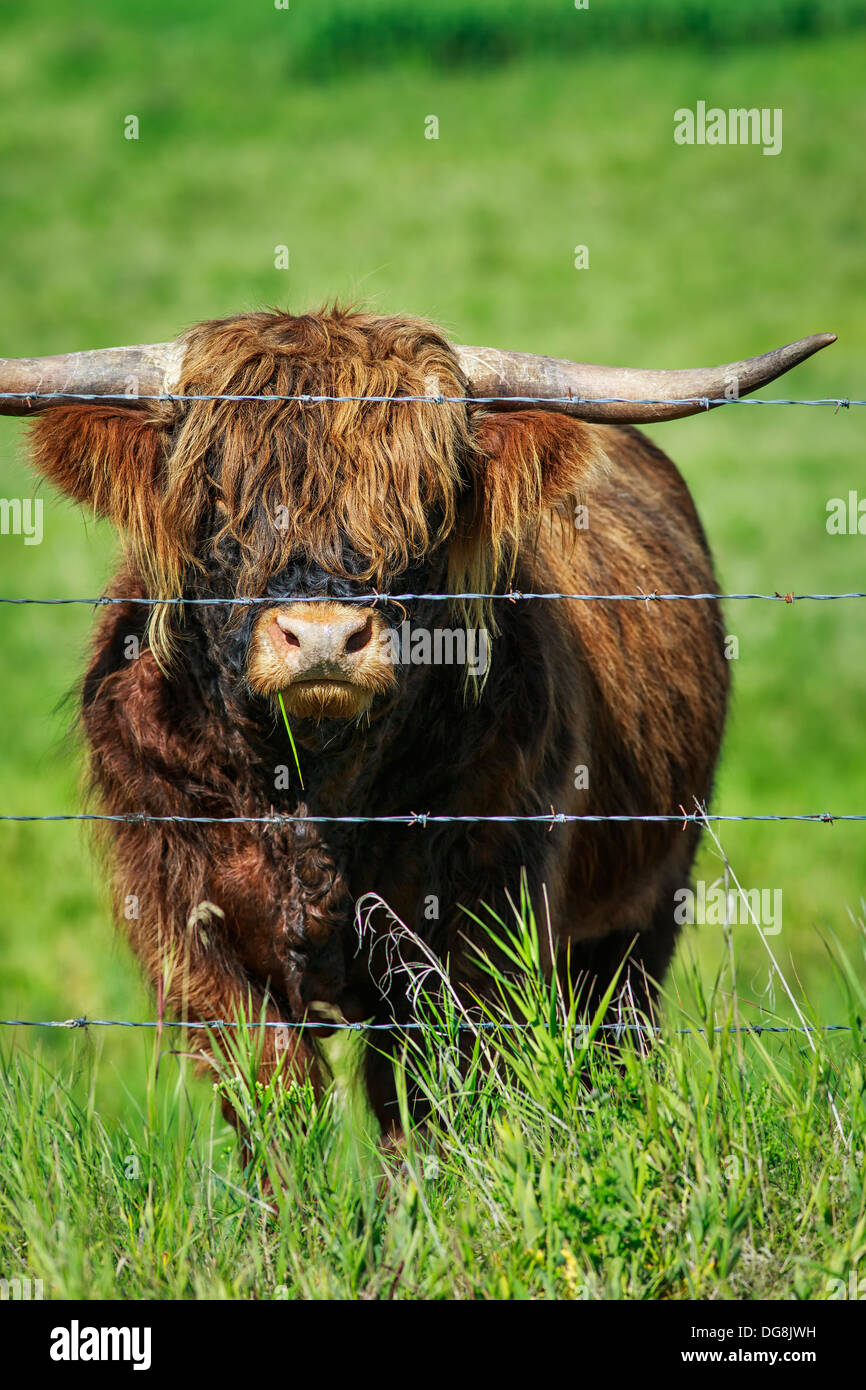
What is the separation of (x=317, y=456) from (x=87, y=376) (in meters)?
0.56

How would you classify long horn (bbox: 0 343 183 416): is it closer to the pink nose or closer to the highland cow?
the highland cow

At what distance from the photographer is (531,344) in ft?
76.0

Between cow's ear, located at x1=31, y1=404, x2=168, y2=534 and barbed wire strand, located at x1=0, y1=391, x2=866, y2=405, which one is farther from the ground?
barbed wire strand, located at x1=0, y1=391, x2=866, y2=405

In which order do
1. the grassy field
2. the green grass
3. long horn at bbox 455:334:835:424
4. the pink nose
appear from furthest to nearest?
1. long horn at bbox 455:334:835:424
2. the pink nose
3. the grassy field
4. the green grass

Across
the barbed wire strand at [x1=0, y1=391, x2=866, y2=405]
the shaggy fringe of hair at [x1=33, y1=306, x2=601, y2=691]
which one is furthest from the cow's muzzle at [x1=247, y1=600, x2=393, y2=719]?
the barbed wire strand at [x1=0, y1=391, x2=866, y2=405]

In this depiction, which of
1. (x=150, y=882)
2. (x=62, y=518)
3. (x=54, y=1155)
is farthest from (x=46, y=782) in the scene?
(x=54, y=1155)

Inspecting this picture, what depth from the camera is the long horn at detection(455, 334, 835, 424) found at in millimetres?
3115

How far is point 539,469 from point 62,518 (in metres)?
15.7

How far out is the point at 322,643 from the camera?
294 cm

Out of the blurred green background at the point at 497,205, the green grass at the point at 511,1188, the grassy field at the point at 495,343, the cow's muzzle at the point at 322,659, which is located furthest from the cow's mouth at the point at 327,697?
the blurred green background at the point at 497,205

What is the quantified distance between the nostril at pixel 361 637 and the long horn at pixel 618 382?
702mm

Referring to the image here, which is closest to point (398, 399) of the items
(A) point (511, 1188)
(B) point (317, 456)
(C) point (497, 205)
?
(B) point (317, 456)

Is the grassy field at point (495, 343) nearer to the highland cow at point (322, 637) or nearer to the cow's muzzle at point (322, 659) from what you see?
the highland cow at point (322, 637)

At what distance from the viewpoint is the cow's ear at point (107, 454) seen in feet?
10.9
